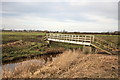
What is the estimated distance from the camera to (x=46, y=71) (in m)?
7.58

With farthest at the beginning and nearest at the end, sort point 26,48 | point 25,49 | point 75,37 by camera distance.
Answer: point 26,48
point 25,49
point 75,37

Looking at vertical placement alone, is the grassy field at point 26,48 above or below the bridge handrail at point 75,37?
below

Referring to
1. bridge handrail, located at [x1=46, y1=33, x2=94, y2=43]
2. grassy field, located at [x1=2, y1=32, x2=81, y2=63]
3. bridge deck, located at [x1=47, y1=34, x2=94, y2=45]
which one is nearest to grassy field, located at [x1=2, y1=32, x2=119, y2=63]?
grassy field, located at [x1=2, y1=32, x2=81, y2=63]

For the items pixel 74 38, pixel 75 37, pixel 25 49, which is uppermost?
pixel 75 37

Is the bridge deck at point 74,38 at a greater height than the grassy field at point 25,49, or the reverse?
the bridge deck at point 74,38

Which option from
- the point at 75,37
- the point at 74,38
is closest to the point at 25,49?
the point at 74,38

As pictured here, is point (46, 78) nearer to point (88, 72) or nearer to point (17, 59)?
point (88, 72)

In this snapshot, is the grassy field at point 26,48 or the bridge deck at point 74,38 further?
the grassy field at point 26,48

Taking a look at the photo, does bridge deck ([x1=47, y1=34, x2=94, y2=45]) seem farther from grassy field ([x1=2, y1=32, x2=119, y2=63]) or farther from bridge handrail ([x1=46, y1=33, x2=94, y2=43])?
grassy field ([x1=2, y1=32, x2=119, y2=63])

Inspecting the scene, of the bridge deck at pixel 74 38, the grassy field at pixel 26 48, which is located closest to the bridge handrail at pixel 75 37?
the bridge deck at pixel 74 38

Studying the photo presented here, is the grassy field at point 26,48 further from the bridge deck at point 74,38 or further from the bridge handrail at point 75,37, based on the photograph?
the bridge handrail at point 75,37

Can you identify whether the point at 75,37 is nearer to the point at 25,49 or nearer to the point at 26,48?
the point at 25,49

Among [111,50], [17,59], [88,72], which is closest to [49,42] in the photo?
[17,59]

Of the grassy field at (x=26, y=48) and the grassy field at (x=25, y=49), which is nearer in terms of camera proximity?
the grassy field at (x=25, y=49)
